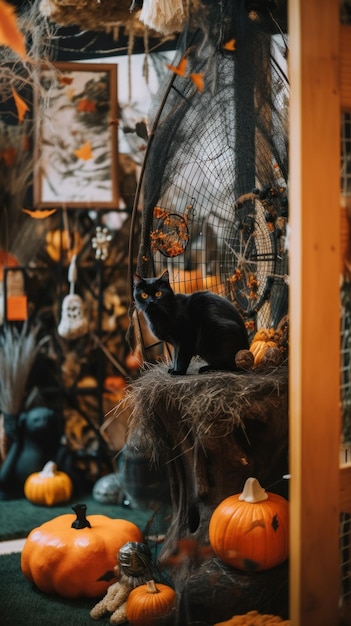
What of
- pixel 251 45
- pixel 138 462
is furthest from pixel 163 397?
pixel 251 45

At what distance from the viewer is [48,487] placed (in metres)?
4.30

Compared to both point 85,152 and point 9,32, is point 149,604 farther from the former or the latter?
point 85,152

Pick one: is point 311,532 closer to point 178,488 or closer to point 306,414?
point 306,414

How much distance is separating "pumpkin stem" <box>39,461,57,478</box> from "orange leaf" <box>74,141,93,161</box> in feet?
6.74

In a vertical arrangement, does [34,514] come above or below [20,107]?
below

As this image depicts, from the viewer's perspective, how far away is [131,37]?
168 inches

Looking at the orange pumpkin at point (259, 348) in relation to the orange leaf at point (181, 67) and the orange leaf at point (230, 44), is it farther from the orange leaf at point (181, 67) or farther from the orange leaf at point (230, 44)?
the orange leaf at point (230, 44)

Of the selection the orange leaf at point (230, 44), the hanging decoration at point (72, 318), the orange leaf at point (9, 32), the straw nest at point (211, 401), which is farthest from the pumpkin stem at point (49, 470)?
the orange leaf at point (230, 44)

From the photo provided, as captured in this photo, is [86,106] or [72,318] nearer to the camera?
[72,318]

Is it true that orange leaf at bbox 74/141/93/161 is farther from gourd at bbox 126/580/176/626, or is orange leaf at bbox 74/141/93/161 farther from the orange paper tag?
gourd at bbox 126/580/176/626

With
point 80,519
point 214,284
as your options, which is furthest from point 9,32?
point 80,519

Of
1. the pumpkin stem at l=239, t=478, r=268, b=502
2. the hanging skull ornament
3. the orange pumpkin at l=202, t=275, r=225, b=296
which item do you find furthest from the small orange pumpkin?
the pumpkin stem at l=239, t=478, r=268, b=502

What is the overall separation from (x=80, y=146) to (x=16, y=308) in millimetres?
1193

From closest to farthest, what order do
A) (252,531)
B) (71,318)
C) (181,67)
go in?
(252,531) < (181,67) < (71,318)
